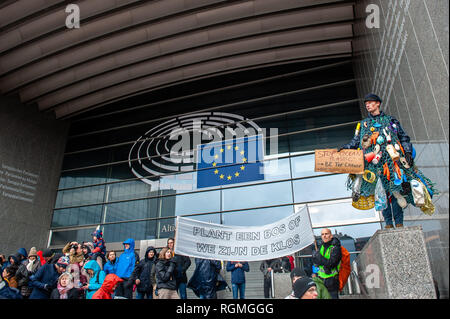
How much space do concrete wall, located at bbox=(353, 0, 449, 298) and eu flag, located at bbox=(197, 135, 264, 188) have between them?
6.25 m

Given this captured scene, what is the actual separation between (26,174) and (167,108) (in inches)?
282

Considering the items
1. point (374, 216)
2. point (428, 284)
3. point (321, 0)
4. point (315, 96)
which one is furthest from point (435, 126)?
point (315, 96)

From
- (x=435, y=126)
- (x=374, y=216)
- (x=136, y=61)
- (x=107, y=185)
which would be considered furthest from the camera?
(x=107, y=185)

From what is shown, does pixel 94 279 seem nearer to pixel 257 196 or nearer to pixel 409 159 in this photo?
pixel 409 159

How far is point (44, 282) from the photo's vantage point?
A: 614 cm

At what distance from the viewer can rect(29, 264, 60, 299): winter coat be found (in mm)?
6012

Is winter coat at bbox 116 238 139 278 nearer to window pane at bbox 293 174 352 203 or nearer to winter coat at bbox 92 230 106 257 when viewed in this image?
winter coat at bbox 92 230 106 257

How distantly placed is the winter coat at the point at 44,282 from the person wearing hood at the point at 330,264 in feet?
15.5

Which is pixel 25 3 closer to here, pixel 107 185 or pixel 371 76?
pixel 107 185

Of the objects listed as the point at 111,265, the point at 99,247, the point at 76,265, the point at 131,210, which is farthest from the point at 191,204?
the point at 76,265

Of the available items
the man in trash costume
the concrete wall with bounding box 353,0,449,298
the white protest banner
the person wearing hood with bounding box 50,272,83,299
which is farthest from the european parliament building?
the person wearing hood with bounding box 50,272,83,299

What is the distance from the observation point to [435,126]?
4.93 metres
